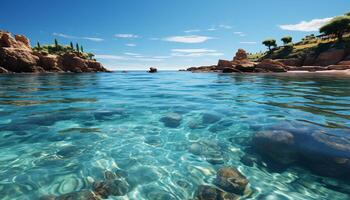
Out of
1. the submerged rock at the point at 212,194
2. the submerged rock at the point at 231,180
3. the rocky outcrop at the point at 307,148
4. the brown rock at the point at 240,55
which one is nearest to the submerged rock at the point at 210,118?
the rocky outcrop at the point at 307,148

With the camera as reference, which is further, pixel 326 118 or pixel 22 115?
pixel 22 115

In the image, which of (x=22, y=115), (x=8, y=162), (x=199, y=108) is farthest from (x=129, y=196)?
(x=22, y=115)

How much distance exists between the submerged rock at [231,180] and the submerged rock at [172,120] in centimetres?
358

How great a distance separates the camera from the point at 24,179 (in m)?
4.52

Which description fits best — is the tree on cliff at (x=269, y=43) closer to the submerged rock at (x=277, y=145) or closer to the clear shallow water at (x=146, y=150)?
the clear shallow water at (x=146, y=150)

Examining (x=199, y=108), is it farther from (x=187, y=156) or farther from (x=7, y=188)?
(x=7, y=188)

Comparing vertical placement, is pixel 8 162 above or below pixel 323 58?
below

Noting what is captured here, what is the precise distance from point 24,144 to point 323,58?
226ft

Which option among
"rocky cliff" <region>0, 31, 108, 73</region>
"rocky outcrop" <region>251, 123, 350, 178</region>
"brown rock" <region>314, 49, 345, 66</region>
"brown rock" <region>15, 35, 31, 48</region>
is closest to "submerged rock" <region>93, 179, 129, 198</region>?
"rocky outcrop" <region>251, 123, 350, 178</region>

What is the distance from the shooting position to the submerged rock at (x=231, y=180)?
4273mm

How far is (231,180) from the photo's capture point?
452cm

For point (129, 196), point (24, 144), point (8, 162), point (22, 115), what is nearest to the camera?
point (129, 196)

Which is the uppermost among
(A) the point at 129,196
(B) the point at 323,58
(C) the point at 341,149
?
(B) the point at 323,58

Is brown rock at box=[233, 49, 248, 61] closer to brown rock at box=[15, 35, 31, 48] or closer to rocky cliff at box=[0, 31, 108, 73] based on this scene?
rocky cliff at box=[0, 31, 108, 73]
